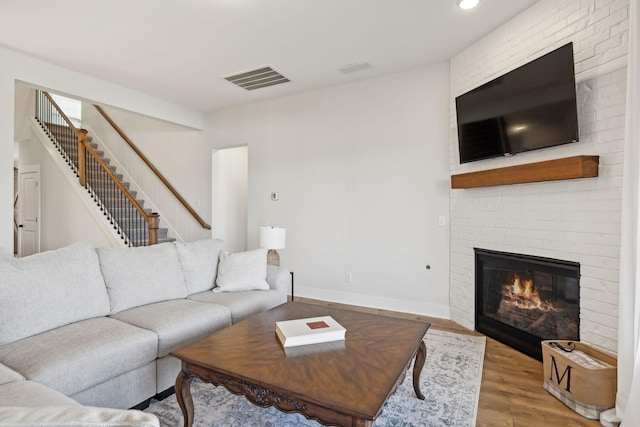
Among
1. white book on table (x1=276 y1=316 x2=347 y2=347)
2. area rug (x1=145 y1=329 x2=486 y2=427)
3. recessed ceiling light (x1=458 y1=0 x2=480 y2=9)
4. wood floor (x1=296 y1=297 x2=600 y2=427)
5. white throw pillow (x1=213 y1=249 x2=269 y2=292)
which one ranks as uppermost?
recessed ceiling light (x1=458 y1=0 x2=480 y2=9)

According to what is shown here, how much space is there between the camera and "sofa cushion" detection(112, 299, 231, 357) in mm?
2072

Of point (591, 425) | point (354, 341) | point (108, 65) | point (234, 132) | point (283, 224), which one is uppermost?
point (108, 65)

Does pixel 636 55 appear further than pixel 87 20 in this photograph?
No

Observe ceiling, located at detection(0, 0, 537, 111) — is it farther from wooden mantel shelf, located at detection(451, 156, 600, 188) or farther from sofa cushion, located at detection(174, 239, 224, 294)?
sofa cushion, located at detection(174, 239, 224, 294)

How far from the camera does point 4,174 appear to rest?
320cm

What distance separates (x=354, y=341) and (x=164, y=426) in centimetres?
109

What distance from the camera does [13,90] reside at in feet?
11.0

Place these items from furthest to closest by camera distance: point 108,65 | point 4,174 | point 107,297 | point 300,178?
point 300,178
point 108,65
point 4,174
point 107,297

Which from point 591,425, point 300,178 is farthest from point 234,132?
point 591,425

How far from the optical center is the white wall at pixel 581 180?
2.16 meters

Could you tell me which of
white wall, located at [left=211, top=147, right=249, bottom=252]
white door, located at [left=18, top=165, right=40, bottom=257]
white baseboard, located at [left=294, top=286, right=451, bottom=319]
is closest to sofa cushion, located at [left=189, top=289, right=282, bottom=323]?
white baseboard, located at [left=294, top=286, right=451, bottom=319]

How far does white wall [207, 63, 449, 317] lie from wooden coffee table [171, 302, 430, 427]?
1.89 meters

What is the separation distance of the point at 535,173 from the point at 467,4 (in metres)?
1.38

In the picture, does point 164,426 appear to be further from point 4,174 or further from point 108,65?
point 108,65
